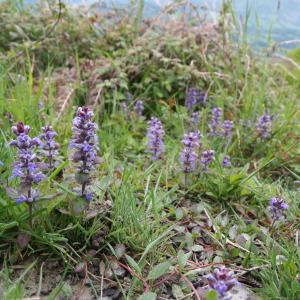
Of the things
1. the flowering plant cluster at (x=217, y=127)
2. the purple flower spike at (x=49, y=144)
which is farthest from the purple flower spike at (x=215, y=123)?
the purple flower spike at (x=49, y=144)

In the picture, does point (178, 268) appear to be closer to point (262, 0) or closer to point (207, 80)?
point (207, 80)

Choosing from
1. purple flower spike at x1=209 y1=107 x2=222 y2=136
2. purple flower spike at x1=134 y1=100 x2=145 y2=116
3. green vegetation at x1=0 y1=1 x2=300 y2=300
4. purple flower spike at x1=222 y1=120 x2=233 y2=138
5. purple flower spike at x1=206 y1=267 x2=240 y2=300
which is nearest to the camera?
purple flower spike at x1=206 y1=267 x2=240 y2=300

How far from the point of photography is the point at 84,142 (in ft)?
6.71

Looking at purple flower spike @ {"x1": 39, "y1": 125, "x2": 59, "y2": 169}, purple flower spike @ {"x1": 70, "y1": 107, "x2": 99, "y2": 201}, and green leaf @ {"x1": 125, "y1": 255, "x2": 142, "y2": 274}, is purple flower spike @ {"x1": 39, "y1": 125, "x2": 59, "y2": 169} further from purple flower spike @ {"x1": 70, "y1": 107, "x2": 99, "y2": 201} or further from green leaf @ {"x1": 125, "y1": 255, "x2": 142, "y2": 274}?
green leaf @ {"x1": 125, "y1": 255, "x2": 142, "y2": 274}

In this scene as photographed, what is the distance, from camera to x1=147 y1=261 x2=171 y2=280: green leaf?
2.07 meters

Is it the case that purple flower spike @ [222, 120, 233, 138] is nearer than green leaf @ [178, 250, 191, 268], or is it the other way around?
green leaf @ [178, 250, 191, 268]

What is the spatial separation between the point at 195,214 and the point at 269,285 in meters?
0.73

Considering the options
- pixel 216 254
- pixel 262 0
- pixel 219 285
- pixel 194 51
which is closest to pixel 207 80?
pixel 194 51

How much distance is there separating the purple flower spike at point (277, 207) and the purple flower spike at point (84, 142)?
108 cm

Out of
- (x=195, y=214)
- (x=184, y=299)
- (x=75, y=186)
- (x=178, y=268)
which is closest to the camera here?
(x=184, y=299)

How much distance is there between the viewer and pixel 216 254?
2430 mm

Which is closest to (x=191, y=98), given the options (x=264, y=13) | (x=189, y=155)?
(x=264, y=13)

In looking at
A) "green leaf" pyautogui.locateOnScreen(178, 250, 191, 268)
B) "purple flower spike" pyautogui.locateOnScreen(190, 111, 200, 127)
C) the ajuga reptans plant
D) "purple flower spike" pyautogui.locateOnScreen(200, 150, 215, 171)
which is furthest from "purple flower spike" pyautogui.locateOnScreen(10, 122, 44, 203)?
"purple flower spike" pyautogui.locateOnScreen(190, 111, 200, 127)

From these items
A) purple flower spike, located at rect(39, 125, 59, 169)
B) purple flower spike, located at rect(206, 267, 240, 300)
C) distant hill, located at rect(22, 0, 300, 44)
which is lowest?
purple flower spike, located at rect(206, 267, 240, 300)
